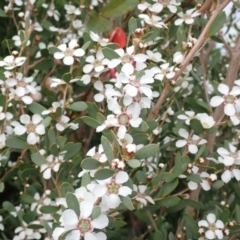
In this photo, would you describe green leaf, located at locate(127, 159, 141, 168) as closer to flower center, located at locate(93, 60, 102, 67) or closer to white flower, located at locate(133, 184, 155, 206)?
white flower, located at locate(133, 184, 155, 206)

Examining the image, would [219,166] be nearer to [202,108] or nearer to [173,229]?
[202,108]

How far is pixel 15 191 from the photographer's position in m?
1.14

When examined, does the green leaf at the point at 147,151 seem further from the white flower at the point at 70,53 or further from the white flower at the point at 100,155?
the white flower at the point at 70,53

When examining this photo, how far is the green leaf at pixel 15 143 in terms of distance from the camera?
76 centimetres

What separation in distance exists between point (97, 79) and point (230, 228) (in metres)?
0.34

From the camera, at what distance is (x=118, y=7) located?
936 mm

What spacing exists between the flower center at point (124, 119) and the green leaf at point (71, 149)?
174 mm

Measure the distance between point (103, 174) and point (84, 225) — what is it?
0.06 metres

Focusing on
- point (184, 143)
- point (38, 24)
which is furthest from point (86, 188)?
point (38, 24)

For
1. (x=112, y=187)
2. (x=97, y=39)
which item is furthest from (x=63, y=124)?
(x=112, y=187)

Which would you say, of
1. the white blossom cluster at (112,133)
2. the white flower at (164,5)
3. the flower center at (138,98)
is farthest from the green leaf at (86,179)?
the white flower at (164,5)

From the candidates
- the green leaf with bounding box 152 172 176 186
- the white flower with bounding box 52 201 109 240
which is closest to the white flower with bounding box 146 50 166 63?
the green leaf with bounding box 152 172 176 186

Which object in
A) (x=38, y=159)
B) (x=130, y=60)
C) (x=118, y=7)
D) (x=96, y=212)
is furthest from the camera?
(x=118, y=7)

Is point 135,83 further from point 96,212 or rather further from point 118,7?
point 118,7
